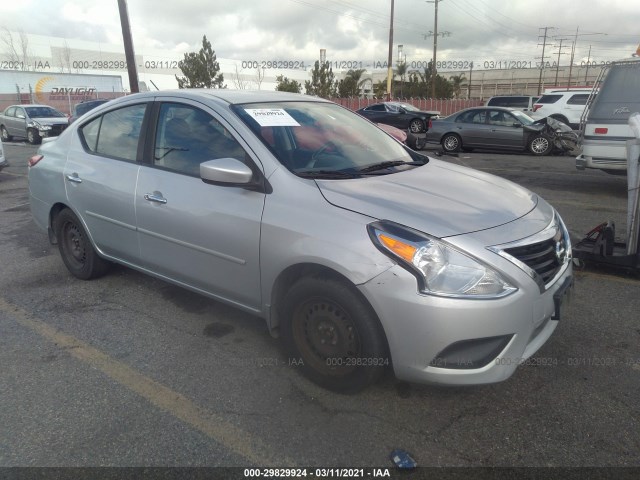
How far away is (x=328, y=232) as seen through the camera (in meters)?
2.50

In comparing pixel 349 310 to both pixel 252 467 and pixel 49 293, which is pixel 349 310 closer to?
pixel 252 467

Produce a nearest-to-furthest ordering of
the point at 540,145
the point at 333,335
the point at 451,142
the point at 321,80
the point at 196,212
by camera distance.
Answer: the point at 333,335
the point at 196,212
the point at 540,145
the point at 451,142
the point at 321,80

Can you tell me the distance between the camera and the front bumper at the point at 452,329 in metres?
2.23

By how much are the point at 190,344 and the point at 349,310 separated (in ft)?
4.50

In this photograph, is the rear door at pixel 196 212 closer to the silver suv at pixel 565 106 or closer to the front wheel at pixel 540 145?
the front wheel at pixel 540 145

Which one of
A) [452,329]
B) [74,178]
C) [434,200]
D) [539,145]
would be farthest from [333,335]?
[539,145]

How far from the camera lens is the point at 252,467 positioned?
2238 mm

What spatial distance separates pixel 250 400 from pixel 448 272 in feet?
4.22

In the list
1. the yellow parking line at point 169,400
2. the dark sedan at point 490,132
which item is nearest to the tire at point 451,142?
the dark sedan at point 490,132

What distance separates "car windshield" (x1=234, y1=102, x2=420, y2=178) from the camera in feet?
9.87

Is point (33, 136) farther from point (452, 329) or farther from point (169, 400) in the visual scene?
point (452, 329)

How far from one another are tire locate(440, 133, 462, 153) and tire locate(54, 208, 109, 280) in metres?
12.7

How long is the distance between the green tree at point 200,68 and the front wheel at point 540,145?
74.9ft

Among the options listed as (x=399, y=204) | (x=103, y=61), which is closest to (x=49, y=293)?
(x=399, y=204)
